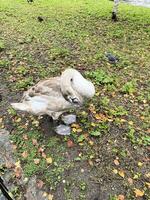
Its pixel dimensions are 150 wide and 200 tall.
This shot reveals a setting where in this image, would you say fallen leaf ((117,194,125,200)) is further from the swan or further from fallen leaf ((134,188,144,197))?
the swan

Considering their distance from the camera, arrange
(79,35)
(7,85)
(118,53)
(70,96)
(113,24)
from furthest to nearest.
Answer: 1. (113,24)
2. (79,35)
3. (118,53)
4. (7,85)
5. (70,96)

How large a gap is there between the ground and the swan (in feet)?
2.08

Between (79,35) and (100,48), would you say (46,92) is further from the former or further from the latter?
(79,35)

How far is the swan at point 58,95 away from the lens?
459cm

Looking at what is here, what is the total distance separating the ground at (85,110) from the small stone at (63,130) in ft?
0.28

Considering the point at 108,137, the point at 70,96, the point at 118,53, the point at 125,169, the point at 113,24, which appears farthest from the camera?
the point at 113,24

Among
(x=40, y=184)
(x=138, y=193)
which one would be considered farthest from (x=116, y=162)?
(x=40, y=184)

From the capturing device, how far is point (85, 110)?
609 centimetres

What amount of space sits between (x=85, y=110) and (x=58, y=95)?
1193 millimetres

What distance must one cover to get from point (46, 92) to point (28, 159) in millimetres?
1121

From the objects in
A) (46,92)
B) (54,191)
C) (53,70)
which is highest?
(46,92)

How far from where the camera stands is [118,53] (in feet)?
28.7

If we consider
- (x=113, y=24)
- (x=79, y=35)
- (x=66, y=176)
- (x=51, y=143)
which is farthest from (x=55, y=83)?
(x=113, y=24)

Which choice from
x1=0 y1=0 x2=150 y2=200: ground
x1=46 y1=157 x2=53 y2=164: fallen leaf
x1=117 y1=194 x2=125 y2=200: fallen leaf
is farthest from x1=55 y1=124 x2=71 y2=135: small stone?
x1=117 y1=194 x2=125 y2=200: fallen leaf
